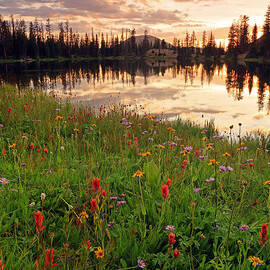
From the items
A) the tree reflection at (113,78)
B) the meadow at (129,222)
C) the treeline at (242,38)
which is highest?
the treeline at (242,38)

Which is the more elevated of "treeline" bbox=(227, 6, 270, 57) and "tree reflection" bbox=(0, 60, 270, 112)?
"treeline" bbox=(227, 6, 270, 57)

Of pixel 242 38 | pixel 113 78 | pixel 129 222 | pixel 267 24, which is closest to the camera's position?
pixel 129 222

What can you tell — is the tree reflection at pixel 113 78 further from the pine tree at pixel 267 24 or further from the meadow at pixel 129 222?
the pine tree at pixel 267 24

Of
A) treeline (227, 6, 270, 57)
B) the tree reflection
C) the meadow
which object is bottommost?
the meadow

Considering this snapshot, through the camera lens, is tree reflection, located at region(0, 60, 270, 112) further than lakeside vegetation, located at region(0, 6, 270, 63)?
No

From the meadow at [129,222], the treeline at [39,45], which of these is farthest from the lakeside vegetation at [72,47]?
the meadow at [129,222]

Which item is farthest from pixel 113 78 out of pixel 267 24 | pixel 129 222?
pixel 267 24

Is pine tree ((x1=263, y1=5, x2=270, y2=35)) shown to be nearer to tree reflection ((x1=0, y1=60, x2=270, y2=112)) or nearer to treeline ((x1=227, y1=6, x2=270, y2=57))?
treeline ((x1=227, y1=6, x2=270, y2=57))

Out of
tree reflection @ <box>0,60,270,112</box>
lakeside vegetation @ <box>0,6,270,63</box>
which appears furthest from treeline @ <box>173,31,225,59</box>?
tree reflection @ <box>0,60,270,112</box>

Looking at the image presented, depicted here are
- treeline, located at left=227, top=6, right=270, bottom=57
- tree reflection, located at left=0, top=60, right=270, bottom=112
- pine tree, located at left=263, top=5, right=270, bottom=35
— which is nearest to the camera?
tree reflection, located at left=0, top=60, right=270, bottom=112

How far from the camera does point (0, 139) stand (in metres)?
5.44

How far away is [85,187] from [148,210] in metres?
1.03

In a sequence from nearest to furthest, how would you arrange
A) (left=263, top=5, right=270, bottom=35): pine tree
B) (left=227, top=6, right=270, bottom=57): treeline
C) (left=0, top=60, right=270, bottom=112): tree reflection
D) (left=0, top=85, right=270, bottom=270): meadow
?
1. (left=0, top=85, right=270, bottom=270): meadow
2. (left=0, top=60, right=270, bottom=112): tree reflection
3. (left=263, top=5, right=270, bottom=35): pine tree
4. (left=227, top=6, right=270, bottom=57): treeline

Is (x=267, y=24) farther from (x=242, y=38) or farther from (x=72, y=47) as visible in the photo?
(x=72, y=47)
